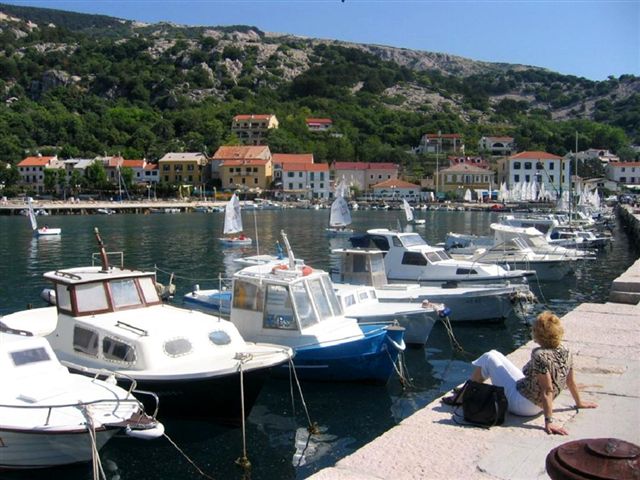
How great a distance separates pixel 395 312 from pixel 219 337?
675cm

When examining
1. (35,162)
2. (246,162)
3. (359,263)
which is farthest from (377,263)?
(35,162)

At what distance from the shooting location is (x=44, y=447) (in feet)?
34.8

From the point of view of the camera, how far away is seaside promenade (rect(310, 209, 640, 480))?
6852 mm

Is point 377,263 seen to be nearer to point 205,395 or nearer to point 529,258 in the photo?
point 205,395

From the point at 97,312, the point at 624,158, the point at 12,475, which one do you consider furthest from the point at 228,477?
the point at 624,158

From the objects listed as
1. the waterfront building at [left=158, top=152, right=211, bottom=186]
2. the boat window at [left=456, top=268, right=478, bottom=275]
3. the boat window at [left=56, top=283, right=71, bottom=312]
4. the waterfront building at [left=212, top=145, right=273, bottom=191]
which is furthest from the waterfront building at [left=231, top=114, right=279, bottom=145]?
the boat window at [left=56, top=283, right=71, bottom=312]

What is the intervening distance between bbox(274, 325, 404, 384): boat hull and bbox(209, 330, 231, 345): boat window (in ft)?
7.11

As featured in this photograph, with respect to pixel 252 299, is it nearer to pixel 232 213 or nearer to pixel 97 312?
pixel 97 312

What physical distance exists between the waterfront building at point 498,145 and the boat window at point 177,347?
17237 cm

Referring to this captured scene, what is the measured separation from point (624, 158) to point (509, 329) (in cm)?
17343

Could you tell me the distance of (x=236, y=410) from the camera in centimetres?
1314

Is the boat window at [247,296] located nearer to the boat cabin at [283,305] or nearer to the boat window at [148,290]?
the boat cabin at [283,305]

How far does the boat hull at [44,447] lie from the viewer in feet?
34.2

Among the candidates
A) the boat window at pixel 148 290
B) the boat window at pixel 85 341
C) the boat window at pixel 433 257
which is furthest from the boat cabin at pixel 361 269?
the boat window at pixel 85 341
